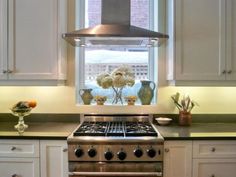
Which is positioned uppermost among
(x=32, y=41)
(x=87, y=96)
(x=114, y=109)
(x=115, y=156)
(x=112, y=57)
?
(x=32, y=41)

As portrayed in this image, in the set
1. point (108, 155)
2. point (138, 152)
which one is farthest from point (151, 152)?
point (108, 155)

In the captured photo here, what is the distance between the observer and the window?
3096mm

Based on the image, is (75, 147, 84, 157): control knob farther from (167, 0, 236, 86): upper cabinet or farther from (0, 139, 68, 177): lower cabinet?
(167, 0, 236, 86): upper cabinet

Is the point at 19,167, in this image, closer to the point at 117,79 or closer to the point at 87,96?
the point at 87,96

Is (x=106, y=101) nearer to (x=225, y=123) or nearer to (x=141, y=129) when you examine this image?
(x=141, y=129)

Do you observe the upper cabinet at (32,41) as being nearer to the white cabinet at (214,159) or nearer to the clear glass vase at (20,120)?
the clear glass vase at (20,120)

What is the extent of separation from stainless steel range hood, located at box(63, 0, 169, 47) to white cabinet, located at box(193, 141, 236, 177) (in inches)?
38.4

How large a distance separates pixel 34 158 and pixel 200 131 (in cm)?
143

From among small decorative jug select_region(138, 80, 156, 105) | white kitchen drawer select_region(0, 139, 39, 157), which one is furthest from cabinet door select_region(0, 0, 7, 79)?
small decorative jug select_region(138, 80, 156, 105)

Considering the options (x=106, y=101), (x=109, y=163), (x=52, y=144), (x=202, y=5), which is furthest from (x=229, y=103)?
(x=52, y=144)

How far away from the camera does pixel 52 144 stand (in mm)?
A: 2312

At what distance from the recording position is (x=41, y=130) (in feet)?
8.33

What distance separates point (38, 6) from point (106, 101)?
3.77ft

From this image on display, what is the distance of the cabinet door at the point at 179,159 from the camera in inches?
90.7
